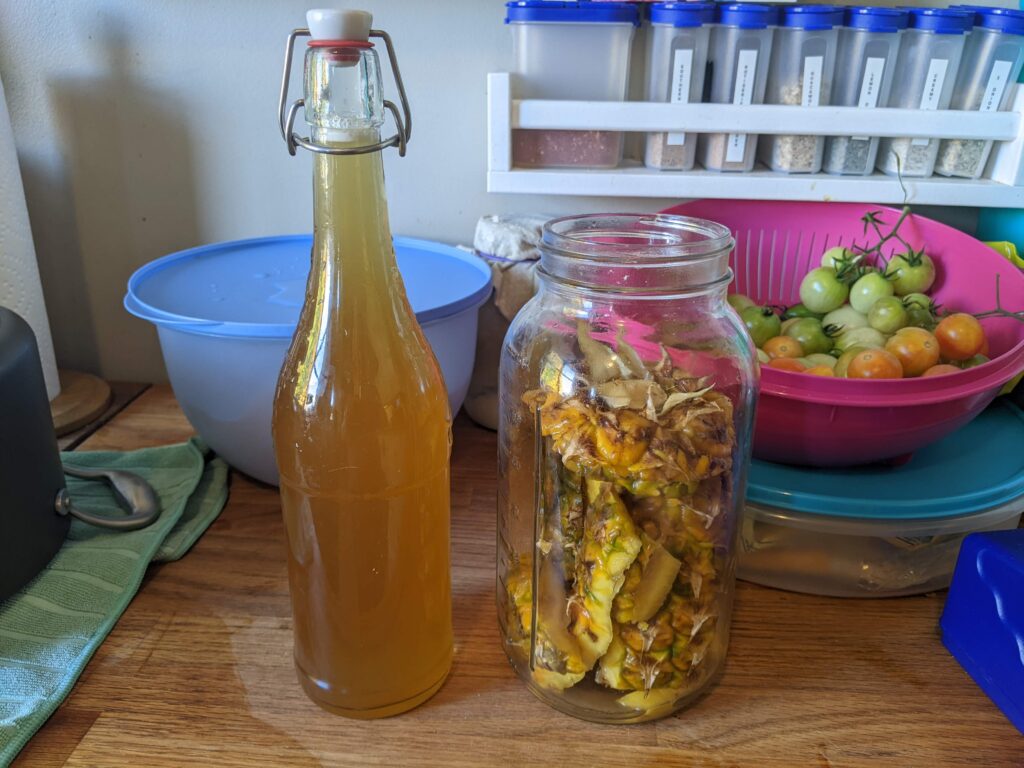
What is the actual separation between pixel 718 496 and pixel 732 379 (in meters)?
0.07

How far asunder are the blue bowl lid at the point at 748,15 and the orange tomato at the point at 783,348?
0.93 ft

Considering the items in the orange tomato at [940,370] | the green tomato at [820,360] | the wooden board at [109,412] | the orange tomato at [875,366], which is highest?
the orange tomato at [875,366]

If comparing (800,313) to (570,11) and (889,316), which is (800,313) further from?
(570,11)

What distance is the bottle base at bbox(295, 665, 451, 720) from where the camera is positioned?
504mm

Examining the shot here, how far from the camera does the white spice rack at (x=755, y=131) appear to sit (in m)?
0.74

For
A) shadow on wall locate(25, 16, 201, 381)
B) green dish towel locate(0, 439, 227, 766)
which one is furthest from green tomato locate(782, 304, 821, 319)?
shadow on wall locate(25, 16, 201, 381)

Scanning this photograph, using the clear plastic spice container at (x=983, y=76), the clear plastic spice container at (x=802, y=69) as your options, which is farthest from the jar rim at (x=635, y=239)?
the clear plastic spice container at (x=983, y=76)

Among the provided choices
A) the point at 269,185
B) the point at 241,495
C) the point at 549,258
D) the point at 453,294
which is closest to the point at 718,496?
the point at 549,258

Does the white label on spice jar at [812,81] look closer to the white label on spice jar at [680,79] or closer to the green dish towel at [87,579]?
the white label on spice jar at [680,79]

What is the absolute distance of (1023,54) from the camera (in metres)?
0.73

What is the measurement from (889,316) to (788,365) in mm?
133

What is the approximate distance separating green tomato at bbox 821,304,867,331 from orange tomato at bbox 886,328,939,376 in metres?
0.08

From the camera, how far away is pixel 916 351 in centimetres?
64

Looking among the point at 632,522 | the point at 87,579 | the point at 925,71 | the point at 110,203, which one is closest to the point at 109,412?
the point at 110,203
